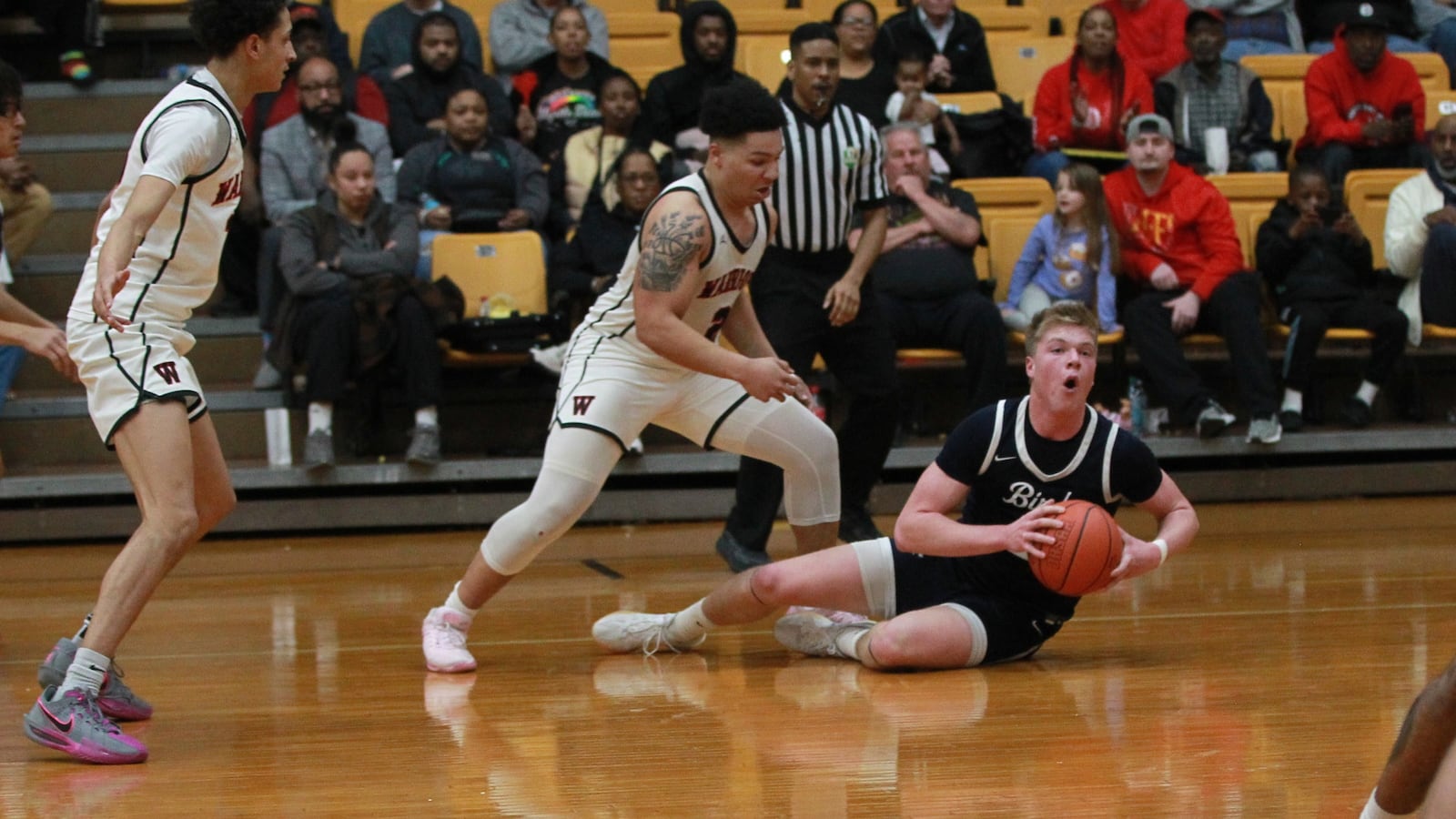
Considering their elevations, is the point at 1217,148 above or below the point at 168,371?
above

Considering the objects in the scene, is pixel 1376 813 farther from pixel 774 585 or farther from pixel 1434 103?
pixel 1434 103

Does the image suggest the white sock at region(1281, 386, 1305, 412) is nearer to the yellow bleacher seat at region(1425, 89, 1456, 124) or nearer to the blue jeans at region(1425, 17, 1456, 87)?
the yellow bleacher seat at region(1425, 89, 1456, 124)

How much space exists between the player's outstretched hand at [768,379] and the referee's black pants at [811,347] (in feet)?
5.75

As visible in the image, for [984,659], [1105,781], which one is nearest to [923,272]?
[984,659]

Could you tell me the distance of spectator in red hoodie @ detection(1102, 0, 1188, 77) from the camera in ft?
31.6

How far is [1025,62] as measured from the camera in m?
9.92

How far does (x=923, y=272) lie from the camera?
25.8ft

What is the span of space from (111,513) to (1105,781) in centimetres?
547

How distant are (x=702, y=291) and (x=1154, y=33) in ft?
19.7

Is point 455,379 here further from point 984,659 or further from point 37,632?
point 984,659

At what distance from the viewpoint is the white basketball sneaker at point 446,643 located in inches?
179

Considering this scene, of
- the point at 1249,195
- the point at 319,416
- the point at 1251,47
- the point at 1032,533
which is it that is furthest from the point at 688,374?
the point at 1251,47

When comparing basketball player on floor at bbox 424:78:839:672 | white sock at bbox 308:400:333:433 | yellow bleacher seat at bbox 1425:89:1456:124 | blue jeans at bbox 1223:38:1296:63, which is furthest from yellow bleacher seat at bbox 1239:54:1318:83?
basketball player on floor at bbox 424:78:839:672

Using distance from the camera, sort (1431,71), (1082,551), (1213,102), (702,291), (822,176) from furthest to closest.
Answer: (1431,71) → (1213,102) → (822,176) → (702,291) → (1082,551)
